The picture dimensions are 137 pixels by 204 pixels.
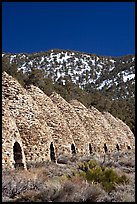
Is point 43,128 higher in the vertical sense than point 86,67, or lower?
lower

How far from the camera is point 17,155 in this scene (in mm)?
13656

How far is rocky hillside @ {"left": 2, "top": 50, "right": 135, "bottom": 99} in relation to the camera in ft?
294

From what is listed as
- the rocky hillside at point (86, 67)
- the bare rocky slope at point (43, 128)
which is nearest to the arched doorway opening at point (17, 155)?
the bare rocky slope at point (43, 128)

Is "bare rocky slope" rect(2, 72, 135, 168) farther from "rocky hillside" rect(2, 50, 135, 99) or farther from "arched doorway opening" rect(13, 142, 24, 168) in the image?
"rocky hillside" rect(2, 50, 135, 99)

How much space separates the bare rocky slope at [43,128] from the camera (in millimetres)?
13562

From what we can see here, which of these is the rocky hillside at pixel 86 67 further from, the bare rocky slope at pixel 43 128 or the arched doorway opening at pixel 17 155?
the arched doorway opening at pixel 17 155

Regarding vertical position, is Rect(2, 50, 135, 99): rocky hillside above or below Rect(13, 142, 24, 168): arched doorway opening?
above

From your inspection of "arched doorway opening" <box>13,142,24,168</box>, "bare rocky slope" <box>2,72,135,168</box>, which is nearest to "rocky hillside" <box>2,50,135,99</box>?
"bare rocky slope" <box>2,72,135,168</box>

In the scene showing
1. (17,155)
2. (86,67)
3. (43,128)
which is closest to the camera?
(17,155)

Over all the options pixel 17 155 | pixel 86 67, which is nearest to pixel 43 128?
pixel 17 155

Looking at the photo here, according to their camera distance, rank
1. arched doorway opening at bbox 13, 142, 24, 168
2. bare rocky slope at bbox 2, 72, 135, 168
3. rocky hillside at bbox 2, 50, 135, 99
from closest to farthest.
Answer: arched doorway opening at bbox 13, 142, 24, 168, bare rocky slope at bbox 2, 72, 135, 168, rocky hillside at bbox 2, 50, 135, 99

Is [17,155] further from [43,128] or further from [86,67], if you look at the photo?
[86,67]

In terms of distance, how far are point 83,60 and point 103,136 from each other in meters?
78.8

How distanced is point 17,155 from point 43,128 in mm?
3359
